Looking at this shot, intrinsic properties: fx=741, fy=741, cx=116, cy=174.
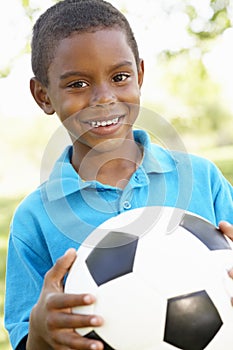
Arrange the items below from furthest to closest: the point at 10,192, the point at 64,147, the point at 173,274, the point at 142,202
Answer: the point at 10,192
the point at 64,147
the point at 142,202
the point at 173,274

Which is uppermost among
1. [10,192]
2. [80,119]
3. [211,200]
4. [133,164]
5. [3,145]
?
[3,145]

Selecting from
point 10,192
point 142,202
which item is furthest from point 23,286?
point 10,192

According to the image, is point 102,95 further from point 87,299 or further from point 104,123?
point 87,299

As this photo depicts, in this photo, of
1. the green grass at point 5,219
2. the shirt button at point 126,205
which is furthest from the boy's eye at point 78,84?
the green grass at point 5,219

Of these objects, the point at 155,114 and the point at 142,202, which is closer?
→ the point at 142,202

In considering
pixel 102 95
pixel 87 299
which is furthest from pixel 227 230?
pixel 102 95

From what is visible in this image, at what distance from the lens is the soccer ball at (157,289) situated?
1624 mm

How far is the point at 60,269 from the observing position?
1.77 meters

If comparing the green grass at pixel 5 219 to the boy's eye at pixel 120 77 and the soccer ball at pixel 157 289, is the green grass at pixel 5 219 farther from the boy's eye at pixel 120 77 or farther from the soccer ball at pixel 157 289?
the soccer ball at pixel 157 289

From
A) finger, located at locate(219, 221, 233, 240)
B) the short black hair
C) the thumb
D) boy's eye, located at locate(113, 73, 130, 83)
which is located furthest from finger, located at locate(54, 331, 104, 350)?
the short black hair

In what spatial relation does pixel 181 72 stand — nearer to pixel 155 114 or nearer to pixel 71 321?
pixel 155 114

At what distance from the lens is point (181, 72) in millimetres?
9773

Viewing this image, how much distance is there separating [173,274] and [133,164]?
2.10 feet

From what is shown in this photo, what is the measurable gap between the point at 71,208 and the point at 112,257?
465mm
